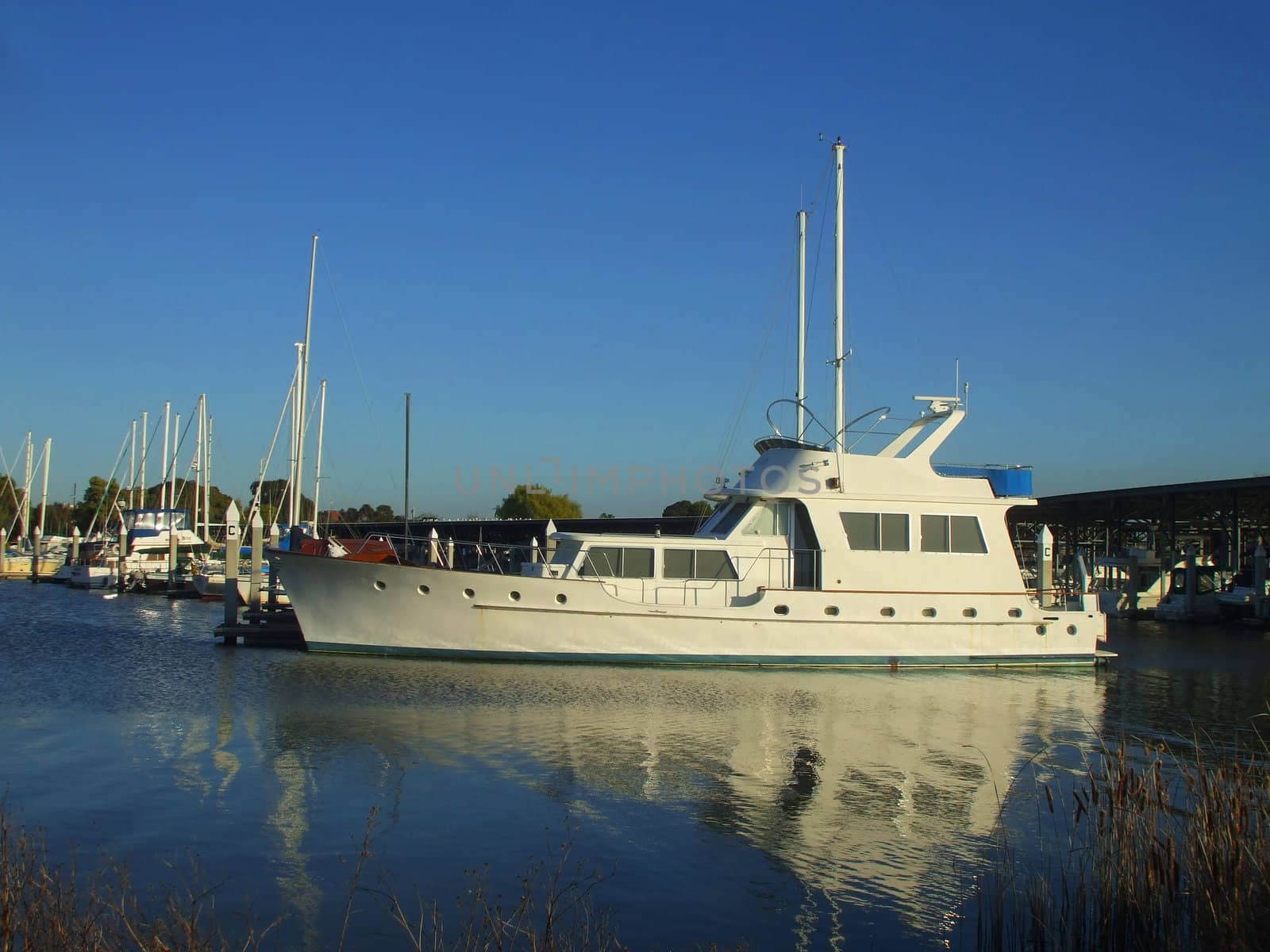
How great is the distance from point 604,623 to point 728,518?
376 cm

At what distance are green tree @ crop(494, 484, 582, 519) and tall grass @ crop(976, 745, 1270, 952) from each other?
8337 cm

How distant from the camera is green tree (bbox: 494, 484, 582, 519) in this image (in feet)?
303

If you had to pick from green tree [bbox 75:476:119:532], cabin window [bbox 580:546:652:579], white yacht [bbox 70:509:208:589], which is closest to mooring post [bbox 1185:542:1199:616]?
cabin window [bbox 580:546:652:579]

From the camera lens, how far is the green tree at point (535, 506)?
9250 centimetres

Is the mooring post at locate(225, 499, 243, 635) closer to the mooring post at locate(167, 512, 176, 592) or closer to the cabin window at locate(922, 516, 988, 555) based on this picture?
the cabin window at locate(922, 516, 988, 555)

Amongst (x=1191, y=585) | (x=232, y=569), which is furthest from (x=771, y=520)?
(x=1191, y=585)

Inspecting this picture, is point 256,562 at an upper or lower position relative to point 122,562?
upper

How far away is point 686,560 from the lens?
72.9 feet

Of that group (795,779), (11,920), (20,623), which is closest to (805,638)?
(795,779)

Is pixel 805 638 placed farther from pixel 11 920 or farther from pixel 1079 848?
pixel 11 920

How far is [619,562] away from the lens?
72.4 ft

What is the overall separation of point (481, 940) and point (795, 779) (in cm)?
619

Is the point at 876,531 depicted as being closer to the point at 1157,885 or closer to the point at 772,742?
the point at 772,742

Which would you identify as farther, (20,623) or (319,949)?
(20,623)
